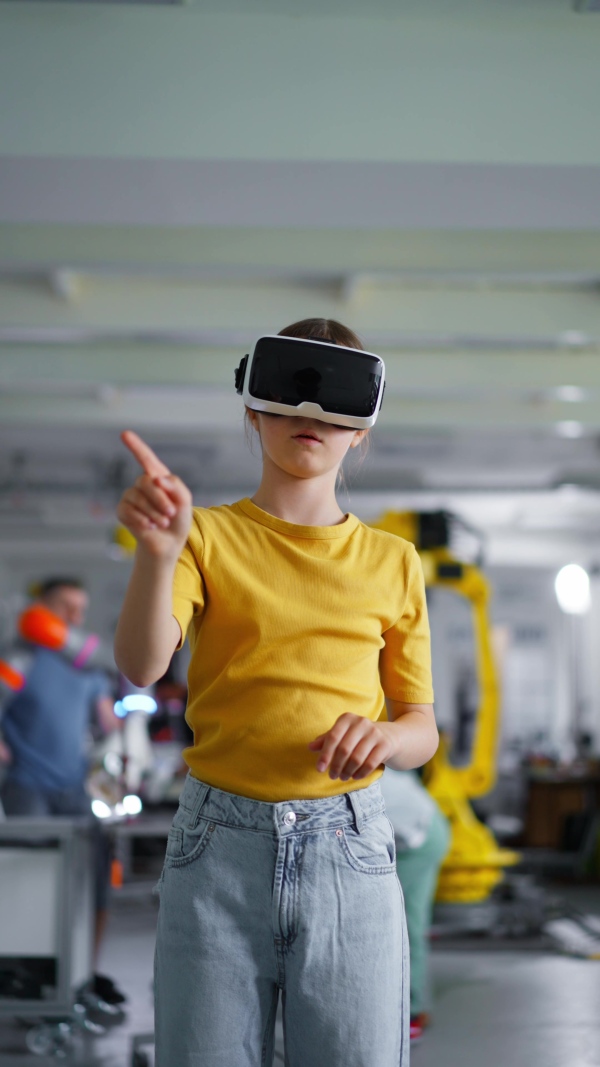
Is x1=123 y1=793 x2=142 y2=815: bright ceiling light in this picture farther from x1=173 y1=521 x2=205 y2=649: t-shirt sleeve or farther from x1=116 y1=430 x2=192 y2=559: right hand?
x1=116 y1=430 x2=192 y2=559: right hand

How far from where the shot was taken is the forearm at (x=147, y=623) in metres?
1.06

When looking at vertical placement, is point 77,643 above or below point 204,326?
below

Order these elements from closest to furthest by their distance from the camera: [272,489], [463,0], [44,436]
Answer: [272,489], [463,0], [44,436]

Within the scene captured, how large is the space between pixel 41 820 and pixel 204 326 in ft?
9.35

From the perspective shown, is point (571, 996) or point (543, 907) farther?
point (543, 907)

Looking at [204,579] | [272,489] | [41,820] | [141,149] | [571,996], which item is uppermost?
[141,149]

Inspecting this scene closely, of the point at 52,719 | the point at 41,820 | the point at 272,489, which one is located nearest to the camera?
the point at 272,489

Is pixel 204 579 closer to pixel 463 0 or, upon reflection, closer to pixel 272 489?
pixel 272 489

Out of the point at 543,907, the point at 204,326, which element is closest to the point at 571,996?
the point at 543,907

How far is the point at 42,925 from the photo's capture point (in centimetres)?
416

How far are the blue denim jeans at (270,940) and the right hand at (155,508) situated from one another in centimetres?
29

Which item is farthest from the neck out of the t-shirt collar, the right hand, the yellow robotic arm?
the yellow robotic arm

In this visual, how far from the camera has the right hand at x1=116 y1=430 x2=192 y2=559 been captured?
102 cm

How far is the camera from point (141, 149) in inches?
135
